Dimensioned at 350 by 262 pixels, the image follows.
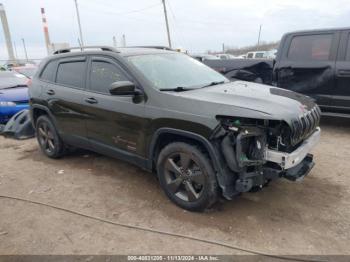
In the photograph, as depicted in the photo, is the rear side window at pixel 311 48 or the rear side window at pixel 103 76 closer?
the rear side window at pixel 103 76

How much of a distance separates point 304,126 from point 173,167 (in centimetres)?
146

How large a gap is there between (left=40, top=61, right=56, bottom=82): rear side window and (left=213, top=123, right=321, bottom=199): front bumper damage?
11.3ft

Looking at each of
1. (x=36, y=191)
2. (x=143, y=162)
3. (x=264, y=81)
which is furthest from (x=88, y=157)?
(x=264, y=81)

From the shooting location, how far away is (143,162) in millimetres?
3939

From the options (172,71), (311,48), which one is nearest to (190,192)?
(172,71)

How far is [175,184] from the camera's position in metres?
3.65

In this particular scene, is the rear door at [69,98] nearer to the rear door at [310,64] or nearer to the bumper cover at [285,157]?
the bumper cover at [285,157]

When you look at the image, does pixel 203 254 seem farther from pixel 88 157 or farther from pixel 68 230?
pixel 88 157

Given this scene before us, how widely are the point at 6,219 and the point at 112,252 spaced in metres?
1.52

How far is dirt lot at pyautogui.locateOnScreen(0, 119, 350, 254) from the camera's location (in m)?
3.03

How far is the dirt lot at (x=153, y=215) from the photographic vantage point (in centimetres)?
303

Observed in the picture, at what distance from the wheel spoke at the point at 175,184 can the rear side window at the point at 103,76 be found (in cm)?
139

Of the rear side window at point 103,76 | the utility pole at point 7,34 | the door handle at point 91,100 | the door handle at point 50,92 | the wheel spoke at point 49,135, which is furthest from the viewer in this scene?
the utility pole at point 7,34

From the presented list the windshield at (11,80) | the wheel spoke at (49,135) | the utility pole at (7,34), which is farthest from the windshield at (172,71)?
the utility pole at (7,34)
